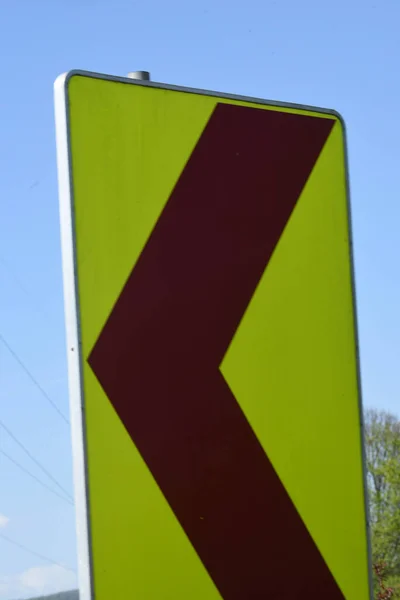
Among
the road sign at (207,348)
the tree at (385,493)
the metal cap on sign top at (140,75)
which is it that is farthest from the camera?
the tree at (385,493)

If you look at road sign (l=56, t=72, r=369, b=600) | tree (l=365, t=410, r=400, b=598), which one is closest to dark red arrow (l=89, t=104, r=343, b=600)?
road sign (l=56, t=72, r=369, b=600)

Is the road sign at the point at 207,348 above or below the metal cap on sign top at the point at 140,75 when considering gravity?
below

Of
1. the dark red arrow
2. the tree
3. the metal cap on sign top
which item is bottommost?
the dark red arrow

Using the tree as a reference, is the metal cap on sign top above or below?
below

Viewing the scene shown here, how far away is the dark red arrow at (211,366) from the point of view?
54.1 inches

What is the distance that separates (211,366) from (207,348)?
0.08 ft

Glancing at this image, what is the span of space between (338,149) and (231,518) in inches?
22.3

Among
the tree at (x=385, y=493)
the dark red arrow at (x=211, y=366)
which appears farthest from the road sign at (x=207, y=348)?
the tree at (x=385, y=493)

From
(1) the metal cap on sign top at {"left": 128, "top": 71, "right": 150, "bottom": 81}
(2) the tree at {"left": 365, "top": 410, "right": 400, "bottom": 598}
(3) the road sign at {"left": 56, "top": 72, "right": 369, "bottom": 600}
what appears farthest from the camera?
(2) the tree at {"left": 365, "top": 410, "right": 400, "bottom": 598}

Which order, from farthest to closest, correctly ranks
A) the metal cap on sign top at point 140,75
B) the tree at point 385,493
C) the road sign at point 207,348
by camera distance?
the tree at point 385,493, the metal cap on sign top at point 140,75, the road sign at point 207,348

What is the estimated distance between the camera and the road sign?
4.41 ft

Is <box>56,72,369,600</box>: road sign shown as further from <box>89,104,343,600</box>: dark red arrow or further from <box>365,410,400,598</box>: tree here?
<box>365,410,400,598</box>: tree

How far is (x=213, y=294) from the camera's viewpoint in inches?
57.3

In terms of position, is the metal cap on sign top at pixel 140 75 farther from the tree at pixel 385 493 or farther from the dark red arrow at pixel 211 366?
the tree at pixel 385 493
